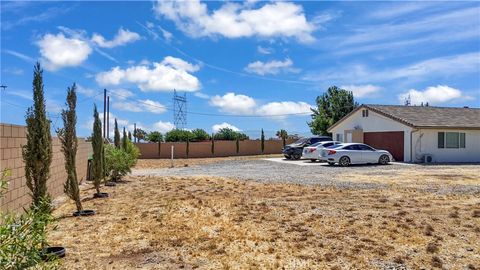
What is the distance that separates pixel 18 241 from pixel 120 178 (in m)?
16.8

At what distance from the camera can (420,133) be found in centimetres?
2972

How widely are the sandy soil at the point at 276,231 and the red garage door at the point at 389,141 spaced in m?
18.2

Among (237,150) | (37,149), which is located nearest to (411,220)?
(37,149)

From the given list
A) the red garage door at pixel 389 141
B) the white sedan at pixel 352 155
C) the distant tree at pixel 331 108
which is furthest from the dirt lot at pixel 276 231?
the distant tree at pixel 331 108

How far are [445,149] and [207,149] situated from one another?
2544cm

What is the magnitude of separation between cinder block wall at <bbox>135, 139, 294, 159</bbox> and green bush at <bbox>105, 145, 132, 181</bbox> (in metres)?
27.7

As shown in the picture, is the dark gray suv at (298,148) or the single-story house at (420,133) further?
the dark gray suv at (298,148)

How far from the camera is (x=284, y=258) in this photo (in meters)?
6.69

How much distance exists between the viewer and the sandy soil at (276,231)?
6.60 m

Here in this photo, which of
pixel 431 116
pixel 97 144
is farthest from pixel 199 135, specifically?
pixel 97 144

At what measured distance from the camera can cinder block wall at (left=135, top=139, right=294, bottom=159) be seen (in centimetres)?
4766

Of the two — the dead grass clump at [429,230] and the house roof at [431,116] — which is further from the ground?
the house roof at [431,116]

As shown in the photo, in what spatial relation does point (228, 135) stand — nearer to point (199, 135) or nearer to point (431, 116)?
point (199, 135)

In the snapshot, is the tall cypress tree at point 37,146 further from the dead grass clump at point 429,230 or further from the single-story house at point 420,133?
the single-story house at point 420,133
